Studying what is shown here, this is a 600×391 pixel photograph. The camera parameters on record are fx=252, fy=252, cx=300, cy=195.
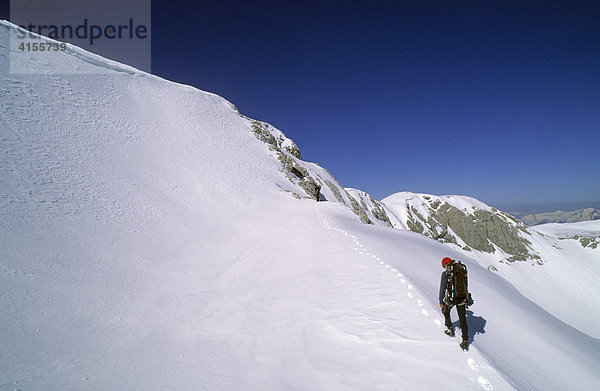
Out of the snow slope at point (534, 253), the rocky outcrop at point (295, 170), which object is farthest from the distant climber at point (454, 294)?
the snow slope at point (534, 253)

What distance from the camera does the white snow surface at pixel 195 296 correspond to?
5.17 m

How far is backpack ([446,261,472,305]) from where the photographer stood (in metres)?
5.74

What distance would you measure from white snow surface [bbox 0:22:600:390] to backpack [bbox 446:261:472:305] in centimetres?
79

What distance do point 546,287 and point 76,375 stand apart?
110568 millimetres

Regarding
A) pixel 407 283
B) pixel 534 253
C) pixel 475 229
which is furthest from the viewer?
pixel 475 229

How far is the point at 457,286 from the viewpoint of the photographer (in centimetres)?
577

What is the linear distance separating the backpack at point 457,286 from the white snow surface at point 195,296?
793 millimetres

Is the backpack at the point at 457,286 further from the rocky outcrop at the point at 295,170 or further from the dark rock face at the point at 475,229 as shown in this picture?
the dark rock face at the point at 475,229

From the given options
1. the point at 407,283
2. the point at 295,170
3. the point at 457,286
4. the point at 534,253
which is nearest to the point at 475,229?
the point at 534,253

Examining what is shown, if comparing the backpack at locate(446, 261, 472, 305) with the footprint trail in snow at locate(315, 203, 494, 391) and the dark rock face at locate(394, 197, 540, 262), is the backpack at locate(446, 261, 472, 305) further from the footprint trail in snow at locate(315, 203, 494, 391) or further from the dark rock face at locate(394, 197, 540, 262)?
the dark rock face at locate(394, 197, 540, 262)

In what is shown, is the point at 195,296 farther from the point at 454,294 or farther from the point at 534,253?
the point at 534,253

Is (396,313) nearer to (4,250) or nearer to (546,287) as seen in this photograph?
(4,250)

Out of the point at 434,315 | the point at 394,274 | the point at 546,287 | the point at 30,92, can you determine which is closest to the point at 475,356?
the point at 434,315

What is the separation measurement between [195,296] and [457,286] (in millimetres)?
8404
